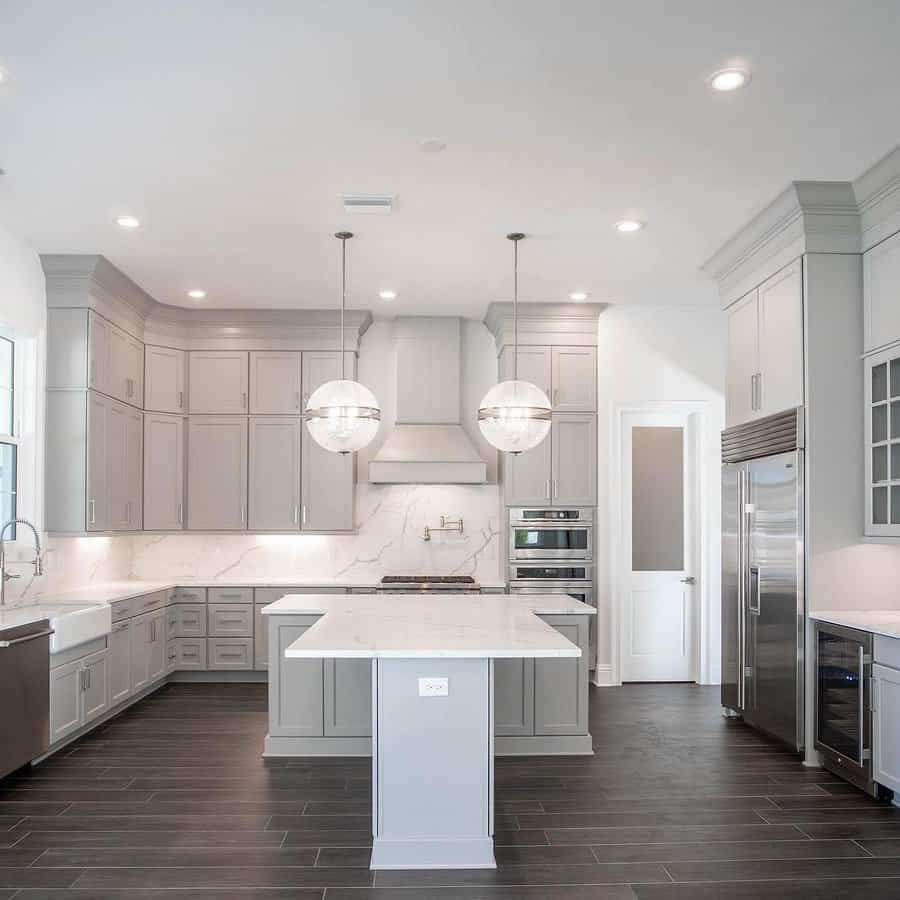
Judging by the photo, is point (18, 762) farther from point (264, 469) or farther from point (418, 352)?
point (418, 352)

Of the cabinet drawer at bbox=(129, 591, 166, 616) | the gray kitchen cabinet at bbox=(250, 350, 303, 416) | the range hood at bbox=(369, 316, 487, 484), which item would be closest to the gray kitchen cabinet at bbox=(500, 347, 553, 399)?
the range hood at bbox=(369, 316, 487, 484)

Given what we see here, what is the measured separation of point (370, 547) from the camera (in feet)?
23.0

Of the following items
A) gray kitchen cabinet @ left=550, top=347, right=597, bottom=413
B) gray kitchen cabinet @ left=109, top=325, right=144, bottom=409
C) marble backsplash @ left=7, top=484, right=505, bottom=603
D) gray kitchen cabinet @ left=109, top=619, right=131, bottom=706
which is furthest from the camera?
marble backsplash @ left=7, top=484, right=505, bottom=603

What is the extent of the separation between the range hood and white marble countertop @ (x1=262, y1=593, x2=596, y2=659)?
6.08 ft

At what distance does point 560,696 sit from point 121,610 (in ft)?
9.62

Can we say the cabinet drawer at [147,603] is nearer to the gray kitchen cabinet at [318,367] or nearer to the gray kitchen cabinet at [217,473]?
the gray kitchen cabinet at [217,473]

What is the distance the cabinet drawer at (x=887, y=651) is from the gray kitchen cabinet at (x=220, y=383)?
4.95m

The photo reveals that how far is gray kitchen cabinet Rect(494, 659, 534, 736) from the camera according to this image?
4652 millimetres

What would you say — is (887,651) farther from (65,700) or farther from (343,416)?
Result: (65,700)

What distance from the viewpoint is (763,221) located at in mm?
4617

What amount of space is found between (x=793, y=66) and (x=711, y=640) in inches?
185

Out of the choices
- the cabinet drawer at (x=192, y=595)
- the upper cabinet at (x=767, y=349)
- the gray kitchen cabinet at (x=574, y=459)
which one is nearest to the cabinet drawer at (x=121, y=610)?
the cabinet drawer at (x=192, y=595)

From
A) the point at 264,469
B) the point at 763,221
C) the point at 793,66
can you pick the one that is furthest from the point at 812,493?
the point at 264,469

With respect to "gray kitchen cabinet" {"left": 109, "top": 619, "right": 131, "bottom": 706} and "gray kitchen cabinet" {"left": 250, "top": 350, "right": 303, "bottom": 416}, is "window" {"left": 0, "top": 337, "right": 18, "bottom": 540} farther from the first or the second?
"gray kitchen cabinet" {"left": 250, "top": 350, "right": 303, "bottom": 416}
